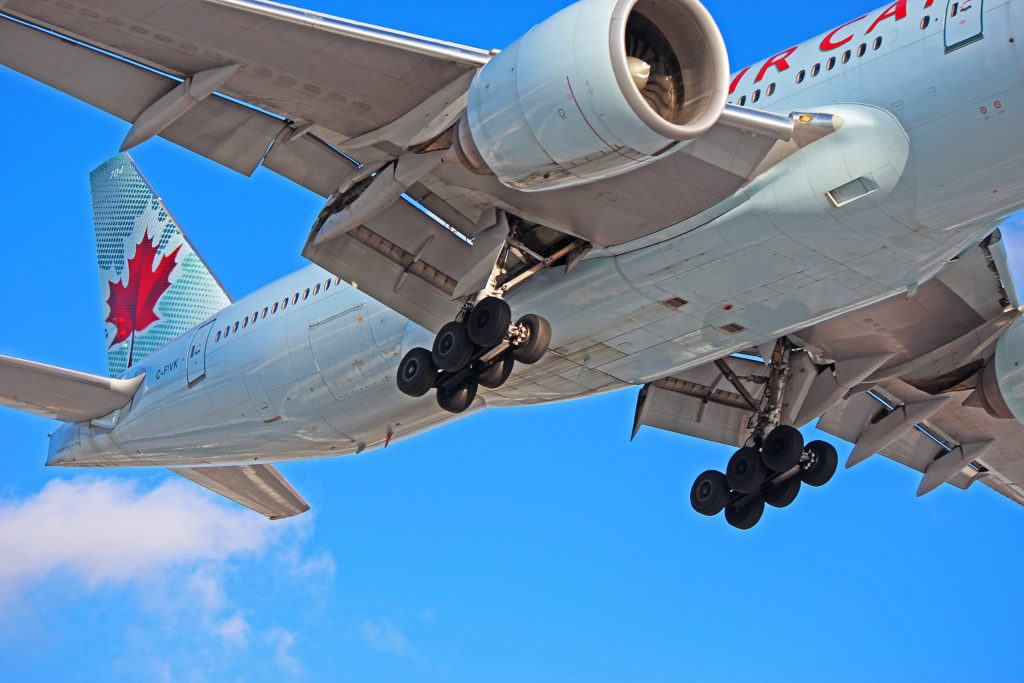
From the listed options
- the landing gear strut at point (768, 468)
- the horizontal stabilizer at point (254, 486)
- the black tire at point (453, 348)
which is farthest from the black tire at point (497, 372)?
the horizontal stabilizer at point (254, 486)

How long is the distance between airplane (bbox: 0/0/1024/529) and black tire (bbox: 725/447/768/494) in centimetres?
4

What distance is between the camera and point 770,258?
1326 centimetres

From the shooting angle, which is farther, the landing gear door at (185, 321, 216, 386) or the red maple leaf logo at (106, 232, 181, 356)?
the red maple leaf logo at (106, 232, 181, 356)

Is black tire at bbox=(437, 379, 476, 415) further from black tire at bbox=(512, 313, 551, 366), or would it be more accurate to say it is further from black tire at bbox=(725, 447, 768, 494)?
black tire at bbox=(725, 447, 768, 494)

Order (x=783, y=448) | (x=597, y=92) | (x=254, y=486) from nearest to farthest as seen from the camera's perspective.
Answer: (x=597, y=92)
(x=783, y=448)
(x=254, y=486)

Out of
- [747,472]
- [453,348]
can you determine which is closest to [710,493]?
[747,472]

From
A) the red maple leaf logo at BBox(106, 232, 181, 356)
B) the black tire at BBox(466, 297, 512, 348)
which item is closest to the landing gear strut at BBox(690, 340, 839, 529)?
the black tire at BBox(466, 297, 512, 348)

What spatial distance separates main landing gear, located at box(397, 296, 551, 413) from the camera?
14.2 m

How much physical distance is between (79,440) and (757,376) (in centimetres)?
1167

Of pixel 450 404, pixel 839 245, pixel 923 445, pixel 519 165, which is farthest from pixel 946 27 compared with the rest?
pixel 923 445

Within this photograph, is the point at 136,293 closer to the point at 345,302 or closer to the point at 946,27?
the point at 345,302

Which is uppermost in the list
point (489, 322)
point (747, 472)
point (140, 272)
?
point (747, 472)

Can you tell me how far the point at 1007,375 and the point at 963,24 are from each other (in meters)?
7.05

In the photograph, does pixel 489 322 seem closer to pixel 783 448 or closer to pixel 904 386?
pixel 783 448
